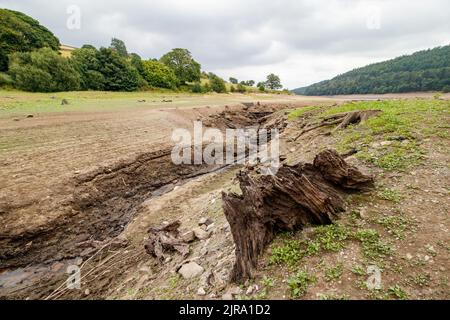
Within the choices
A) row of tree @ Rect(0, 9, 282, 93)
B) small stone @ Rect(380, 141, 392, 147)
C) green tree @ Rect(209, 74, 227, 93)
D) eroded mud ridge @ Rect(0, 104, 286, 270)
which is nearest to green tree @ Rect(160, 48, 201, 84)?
row of tree @ Rect(0, 9, 282, 93)

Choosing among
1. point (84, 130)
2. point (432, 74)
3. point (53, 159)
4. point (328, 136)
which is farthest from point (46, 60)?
point (432, 74)

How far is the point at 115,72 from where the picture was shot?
2080 inches

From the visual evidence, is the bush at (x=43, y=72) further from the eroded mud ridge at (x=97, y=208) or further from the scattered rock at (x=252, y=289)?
Result: the scattered rock at (x=252, y=289)

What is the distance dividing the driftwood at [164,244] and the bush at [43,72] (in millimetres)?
45492

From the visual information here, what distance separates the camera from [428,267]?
3.61 m

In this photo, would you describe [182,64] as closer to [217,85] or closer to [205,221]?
[217,85]

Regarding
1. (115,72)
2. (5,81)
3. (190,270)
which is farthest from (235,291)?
(115,72)

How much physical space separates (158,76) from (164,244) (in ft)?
204

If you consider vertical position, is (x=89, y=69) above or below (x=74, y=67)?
above

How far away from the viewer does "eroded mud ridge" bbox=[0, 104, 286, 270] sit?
7.06 metres

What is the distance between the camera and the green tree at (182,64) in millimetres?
70625

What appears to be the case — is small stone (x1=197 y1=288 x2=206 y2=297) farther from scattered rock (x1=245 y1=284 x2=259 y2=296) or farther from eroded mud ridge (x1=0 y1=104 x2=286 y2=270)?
eroded mud ridge (x1=0 y1=104 x2=286 y2=270)

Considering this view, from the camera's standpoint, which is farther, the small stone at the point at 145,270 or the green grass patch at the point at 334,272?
the small stone at the point at 145,270

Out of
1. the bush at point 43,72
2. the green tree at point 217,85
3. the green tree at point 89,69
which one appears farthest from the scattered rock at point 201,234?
the green tree at point 217,85
